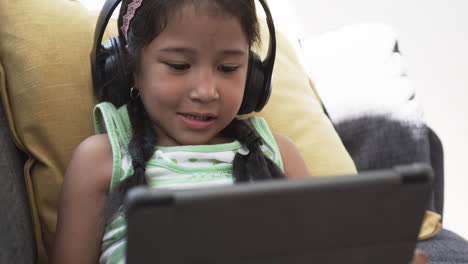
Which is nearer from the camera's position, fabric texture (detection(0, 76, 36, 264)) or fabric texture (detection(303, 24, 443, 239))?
fabric texture (detection(0, 76, 36, 264))

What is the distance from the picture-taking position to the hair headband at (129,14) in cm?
89

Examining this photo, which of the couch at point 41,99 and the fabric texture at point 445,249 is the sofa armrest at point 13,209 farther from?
the fabric texture at point 445,249

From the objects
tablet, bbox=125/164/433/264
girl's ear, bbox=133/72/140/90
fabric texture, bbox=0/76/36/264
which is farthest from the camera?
girl's ear, bbox=133/72/140/90

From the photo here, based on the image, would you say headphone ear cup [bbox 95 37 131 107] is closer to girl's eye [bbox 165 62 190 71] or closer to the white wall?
girl's eye [bbox 165 62 190 71]

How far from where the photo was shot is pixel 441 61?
2.03m

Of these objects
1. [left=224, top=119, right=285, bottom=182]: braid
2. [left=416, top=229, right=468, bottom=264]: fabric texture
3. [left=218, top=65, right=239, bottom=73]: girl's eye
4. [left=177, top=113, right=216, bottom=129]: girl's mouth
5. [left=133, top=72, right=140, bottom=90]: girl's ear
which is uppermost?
[left=218, top=65, right=239, bottom=73]: girl's eye

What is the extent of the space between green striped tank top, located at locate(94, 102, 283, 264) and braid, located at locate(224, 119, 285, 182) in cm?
1

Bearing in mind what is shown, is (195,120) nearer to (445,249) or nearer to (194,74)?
(194,74)

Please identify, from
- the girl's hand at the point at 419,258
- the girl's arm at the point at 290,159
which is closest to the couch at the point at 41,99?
the girl's arm at the point at 290,159

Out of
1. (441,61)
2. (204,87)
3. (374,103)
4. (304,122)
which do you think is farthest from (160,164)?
(441,61)

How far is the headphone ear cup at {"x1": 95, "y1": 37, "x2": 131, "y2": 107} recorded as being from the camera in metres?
0.91

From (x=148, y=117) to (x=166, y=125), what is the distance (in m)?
0.07

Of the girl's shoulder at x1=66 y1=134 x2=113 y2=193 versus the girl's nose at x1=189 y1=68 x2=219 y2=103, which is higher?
the girl's nose at x1=189 y1=68 x2=219 y2=103

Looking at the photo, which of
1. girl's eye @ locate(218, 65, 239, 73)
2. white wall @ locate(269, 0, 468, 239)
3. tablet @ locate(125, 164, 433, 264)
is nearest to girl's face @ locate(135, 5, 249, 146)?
girl's eye @ locate(218, 65, 239, 73)
